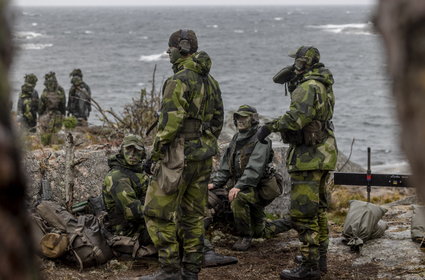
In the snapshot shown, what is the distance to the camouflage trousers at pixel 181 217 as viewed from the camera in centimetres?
594

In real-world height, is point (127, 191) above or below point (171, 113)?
below

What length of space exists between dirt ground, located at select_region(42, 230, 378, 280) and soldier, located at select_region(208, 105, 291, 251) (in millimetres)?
295

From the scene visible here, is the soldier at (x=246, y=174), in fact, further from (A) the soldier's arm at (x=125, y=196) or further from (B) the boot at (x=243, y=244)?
(A) the soldier's arm at (x=125, y=196)

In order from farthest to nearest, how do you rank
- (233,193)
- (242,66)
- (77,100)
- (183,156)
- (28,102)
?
(242,66) < (77,100) < (28,102) < (233,193) < (183,156)

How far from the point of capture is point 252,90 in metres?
42.9

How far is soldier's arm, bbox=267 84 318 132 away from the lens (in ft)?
20.2

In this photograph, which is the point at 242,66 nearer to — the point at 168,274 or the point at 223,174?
the point at 223,174

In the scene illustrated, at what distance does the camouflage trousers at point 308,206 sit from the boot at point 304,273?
6 cm

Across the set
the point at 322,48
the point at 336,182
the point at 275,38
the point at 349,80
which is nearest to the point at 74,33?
the point at 275,38

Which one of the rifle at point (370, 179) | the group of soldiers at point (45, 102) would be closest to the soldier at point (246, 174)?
the rifle at point (370, 179)

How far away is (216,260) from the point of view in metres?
7.10

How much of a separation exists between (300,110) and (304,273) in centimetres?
146

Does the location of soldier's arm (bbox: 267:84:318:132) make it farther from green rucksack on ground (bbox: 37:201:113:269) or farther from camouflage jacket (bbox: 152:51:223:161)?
green rucksack on ground (bbox: 37:201:113:269)

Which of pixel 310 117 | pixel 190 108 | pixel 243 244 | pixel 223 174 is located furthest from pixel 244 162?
pixel 190 108
